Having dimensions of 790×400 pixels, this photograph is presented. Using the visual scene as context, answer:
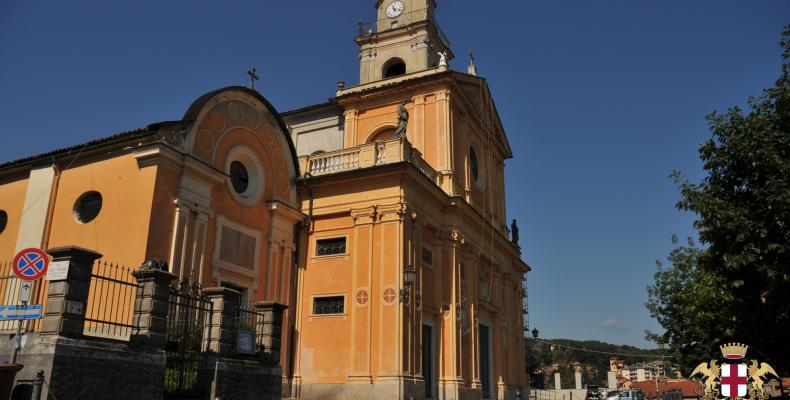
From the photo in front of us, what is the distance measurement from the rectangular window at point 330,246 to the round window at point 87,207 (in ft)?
23.5

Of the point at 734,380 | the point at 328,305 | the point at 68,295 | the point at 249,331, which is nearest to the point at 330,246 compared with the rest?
the point at 328,305

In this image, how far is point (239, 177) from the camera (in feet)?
63.5

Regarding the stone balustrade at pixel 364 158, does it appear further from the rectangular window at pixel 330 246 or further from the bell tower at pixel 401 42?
the bell tower at pixel 401 42

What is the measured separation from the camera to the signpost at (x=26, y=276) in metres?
9.12

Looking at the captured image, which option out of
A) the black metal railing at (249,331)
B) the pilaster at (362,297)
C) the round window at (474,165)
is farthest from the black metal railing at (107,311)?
the round window at (474,165)

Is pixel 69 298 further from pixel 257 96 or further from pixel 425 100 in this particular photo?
pixel 425 100

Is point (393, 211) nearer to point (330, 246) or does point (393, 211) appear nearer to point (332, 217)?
point (332, 217)

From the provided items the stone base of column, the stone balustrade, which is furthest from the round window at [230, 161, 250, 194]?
the stone base of column

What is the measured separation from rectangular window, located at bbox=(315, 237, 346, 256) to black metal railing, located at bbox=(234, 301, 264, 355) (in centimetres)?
670

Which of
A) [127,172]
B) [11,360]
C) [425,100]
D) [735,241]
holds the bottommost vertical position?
[11,360]

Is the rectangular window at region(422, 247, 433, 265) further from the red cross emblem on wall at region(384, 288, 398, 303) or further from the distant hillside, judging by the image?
the distant hillside

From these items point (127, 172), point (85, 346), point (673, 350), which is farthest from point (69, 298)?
point (673, 350)

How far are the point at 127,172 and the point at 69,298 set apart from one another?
24.5 ft

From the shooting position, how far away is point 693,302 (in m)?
23.2
